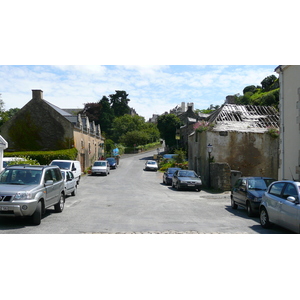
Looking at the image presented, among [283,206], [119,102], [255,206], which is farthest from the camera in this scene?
[119,102]

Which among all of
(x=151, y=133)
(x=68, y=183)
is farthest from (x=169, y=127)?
(x=68, y=183)

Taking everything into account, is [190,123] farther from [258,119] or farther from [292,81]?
[292,81]

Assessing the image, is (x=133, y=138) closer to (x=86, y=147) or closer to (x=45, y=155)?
(x=86, y=147)

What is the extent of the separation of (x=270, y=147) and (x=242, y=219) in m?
15.7

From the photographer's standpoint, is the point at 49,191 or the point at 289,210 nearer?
the point at 289,210

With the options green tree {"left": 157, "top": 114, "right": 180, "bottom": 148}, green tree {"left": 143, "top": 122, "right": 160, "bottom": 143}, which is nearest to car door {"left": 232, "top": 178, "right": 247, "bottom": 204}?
green tree {"left": 157, "top": 114, "right": 180, "bottom": 148}

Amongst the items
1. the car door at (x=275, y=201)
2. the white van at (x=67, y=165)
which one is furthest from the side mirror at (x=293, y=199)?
the white van at (x=67, y=165)

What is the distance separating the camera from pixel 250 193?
41.8 ft

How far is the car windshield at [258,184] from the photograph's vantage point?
13.3m

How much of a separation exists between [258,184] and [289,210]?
5.23 m

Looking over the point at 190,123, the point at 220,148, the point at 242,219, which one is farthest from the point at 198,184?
the point at 190,123

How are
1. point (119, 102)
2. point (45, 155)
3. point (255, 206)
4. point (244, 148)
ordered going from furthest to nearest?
point (119, 102) → point (45, 155) → point (244, 148) → point (255, 206)

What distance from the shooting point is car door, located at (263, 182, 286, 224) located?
358 inches

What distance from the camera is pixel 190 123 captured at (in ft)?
203
